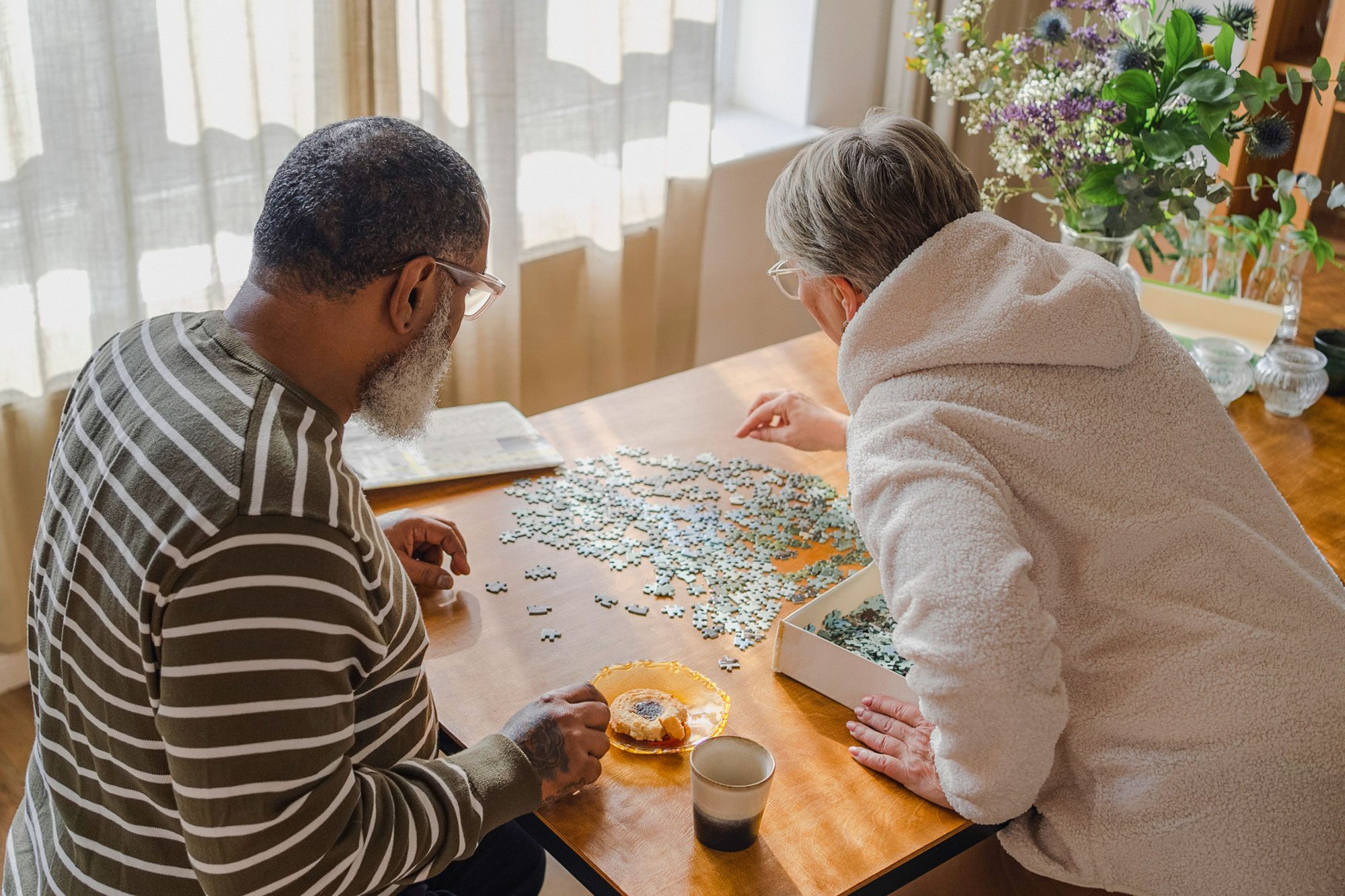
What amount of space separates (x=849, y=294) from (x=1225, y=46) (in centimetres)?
118

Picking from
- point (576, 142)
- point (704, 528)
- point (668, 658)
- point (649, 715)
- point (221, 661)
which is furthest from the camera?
point (576, 142)

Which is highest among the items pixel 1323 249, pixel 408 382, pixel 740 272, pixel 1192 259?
pixel 408 382

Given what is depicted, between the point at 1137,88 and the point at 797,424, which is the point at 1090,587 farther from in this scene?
the point at 1137,88

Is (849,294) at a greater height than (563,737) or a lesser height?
greater

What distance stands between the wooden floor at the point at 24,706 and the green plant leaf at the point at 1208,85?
2.46 ft

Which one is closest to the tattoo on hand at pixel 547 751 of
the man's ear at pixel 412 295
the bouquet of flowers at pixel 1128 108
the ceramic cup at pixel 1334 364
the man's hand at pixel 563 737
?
the man's hand at pixel 563 737

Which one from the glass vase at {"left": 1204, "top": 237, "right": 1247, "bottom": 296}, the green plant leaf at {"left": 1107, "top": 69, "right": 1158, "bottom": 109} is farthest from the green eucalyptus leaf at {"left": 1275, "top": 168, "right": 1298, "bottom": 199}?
the green plant leaf at {"left": 1107, "top": 69, "right": 1158, "bottom": 109}

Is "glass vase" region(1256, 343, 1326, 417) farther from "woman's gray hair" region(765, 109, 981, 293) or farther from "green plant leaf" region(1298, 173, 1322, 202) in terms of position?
"woman's gray hair" region(765, 109, 981, 293)

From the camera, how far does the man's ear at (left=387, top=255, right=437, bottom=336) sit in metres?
1.29

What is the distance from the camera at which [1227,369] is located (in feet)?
7.99

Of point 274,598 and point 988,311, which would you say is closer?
point 274,598

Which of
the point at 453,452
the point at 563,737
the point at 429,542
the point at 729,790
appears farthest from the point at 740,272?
the point at 729,790

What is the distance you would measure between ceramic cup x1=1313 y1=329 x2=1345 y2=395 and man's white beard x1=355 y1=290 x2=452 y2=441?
6.41 feet

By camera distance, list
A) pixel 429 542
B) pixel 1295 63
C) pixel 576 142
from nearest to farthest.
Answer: pixel 429 542
pixel 576 142
pixel 1295 63
